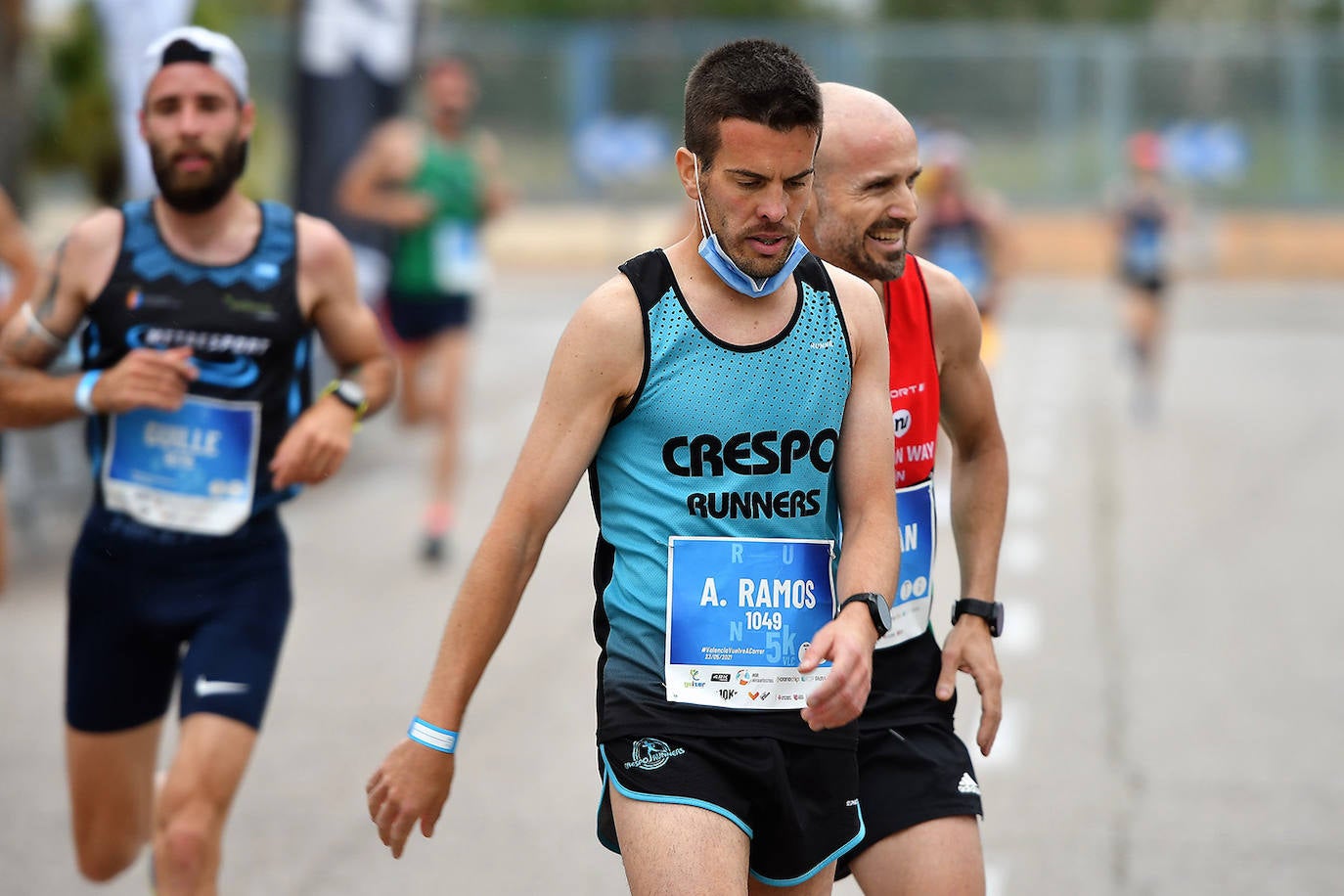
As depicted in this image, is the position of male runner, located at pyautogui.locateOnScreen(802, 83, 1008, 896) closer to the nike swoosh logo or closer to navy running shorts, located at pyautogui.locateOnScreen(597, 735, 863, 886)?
navy running shorts, located at pyautogui.locateOnScreen(597, 735, 863, 886)

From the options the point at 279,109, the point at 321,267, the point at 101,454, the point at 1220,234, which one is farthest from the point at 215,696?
the point at 279,109

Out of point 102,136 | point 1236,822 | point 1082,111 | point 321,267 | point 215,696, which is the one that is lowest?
point 1236,822

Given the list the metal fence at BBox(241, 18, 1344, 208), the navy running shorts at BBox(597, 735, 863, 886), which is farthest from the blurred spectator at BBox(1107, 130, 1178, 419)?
the metal fence at BBox(241, 18, 1344, 208)

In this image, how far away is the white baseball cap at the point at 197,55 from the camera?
439 centimetres

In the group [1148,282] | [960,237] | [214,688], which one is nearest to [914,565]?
[214,688]

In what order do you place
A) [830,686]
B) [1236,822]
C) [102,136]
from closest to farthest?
[830,686] → [1236,822] → [102,136]

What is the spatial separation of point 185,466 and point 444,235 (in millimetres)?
6186

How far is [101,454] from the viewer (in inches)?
177

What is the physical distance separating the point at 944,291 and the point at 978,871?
1162 mm

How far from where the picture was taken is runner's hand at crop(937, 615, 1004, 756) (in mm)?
3658

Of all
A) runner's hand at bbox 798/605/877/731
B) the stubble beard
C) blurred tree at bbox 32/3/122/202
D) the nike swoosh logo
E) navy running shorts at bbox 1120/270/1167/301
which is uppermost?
blurred tree at bbox 32/3/122/202

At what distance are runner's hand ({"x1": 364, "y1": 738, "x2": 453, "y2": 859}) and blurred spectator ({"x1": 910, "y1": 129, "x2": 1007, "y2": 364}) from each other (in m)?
8.59

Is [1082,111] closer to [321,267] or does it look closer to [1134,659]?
[1134,659]

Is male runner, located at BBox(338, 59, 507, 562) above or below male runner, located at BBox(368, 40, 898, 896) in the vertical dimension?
above
